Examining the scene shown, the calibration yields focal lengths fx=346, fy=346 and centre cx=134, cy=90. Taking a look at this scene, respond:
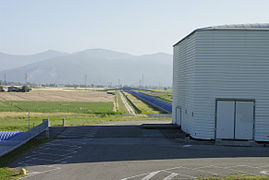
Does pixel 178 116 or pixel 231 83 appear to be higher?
pixel 231 83

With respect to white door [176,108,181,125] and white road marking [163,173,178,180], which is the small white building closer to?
white door [176,108,181,125]

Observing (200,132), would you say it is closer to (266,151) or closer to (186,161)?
(266,151)

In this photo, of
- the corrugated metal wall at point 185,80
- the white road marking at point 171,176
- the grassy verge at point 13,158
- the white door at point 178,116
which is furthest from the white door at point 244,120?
the grassy verge at point 13,158

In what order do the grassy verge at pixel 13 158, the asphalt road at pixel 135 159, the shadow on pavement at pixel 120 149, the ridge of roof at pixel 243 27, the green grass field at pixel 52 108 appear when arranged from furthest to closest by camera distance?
the green grass field at pixel 52 108 < the ridge of roof at pixel 243 27 < the shadow on pavement at pixel 120 149 < the asphalt road at pixel 135 159 < the grassy verge at pixel 13 158

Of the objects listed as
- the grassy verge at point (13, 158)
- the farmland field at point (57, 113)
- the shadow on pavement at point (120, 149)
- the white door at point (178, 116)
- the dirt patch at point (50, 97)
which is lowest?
the farmland field at point (57, 113)

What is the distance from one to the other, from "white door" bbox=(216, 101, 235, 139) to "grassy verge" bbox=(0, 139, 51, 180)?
1397 cm

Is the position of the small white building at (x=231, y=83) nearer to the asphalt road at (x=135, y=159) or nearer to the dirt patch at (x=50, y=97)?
the asphalt road at (x=135, y=159)

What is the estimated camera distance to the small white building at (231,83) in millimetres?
27125

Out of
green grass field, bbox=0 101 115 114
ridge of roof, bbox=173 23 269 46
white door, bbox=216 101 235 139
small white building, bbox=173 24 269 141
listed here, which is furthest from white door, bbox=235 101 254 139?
green grass field, bbox=0 101 115 114

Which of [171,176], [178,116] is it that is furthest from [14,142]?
[178,116]

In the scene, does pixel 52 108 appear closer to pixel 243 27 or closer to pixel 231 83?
pixel 231 83

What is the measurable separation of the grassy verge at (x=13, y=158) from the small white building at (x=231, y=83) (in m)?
12.8

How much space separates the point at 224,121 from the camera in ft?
90.8

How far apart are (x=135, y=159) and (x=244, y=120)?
11.2 metres
